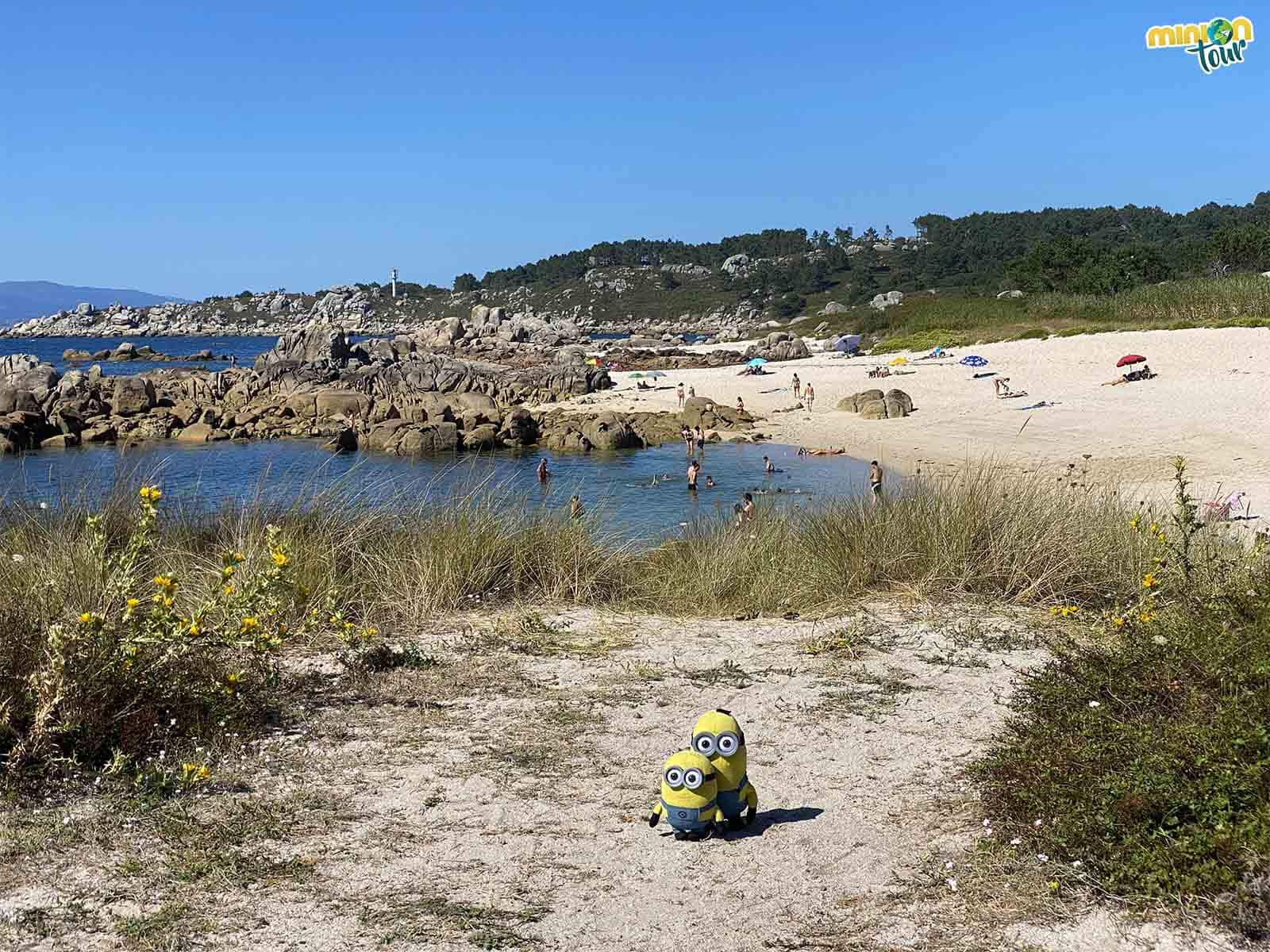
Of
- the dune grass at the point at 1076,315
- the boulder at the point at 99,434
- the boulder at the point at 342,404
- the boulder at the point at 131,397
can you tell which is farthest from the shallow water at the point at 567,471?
the dune grass at the point at 1076,315

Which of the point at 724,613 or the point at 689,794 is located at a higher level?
the point at 689,794

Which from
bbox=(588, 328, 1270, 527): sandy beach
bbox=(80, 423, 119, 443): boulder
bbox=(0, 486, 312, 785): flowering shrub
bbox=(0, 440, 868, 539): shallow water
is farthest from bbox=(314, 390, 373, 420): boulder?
bbox=(0, 486, 312, 785): flowering shrub

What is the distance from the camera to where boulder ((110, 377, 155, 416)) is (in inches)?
1651

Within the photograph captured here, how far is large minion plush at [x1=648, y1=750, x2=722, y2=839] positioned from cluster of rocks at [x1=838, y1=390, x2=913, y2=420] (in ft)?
98.9

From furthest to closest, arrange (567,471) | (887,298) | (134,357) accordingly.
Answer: (887,298) → (134,357) → (567,471)

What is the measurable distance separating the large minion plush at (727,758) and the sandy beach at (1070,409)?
12.5 meters

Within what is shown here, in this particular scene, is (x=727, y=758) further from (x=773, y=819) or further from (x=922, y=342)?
(x=922, y=342)

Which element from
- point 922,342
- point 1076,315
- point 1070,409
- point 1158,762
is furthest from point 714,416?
point 1158,762

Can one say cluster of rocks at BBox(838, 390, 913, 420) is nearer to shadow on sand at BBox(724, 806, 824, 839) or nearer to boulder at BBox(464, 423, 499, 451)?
boulder at BBox(464, 423, 499, 451)

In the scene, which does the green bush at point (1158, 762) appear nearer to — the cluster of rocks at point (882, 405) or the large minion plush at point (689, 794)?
the large minion plush at point (689, 794)

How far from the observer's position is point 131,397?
42.5 m

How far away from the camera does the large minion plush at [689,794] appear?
174 inches

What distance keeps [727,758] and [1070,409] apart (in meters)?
28.8

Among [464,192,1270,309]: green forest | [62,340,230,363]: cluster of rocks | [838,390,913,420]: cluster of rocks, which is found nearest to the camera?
[838,390,913,420]: cluster of rocks
